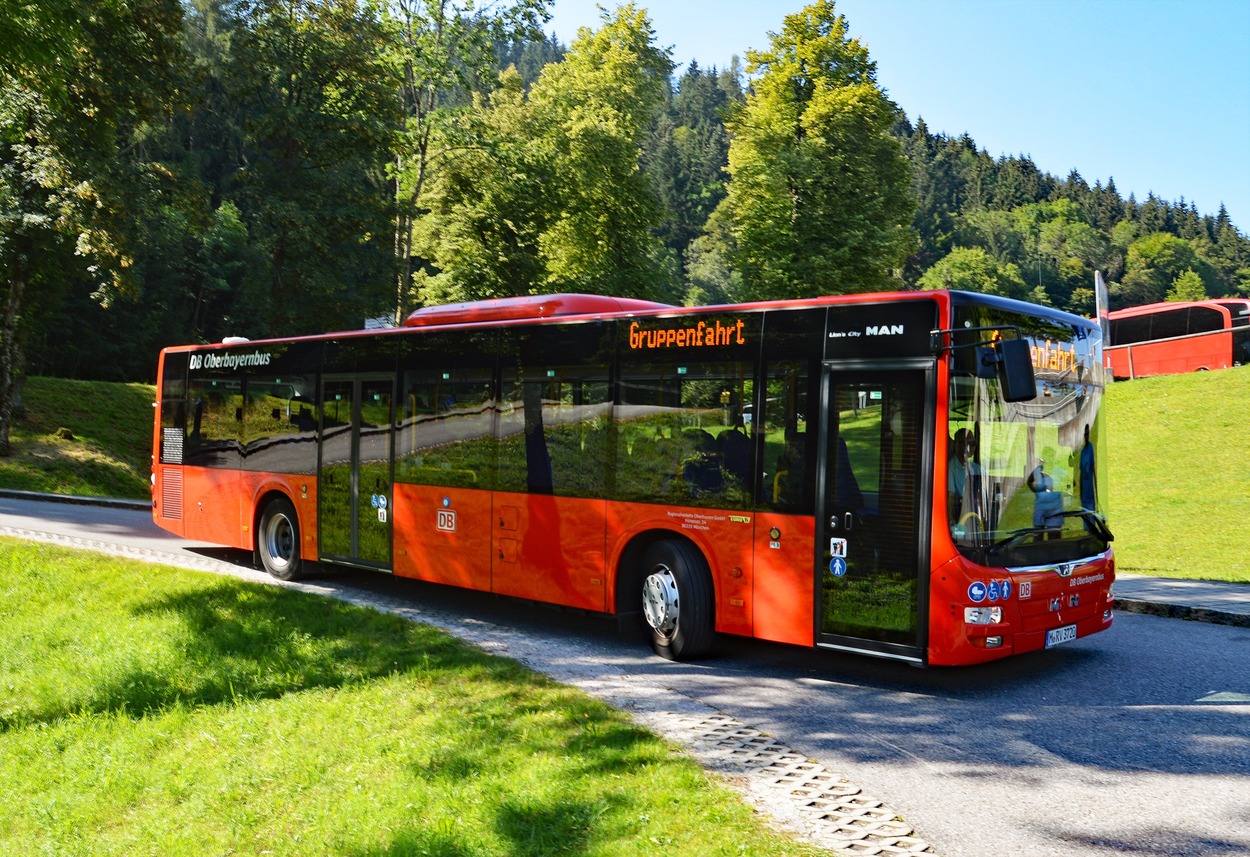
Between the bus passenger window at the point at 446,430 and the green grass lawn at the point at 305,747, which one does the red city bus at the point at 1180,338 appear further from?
the green grass lawn at the point at 305,747

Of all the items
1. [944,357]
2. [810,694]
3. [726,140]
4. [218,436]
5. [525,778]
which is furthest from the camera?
[726,140]

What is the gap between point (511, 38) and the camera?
104ft

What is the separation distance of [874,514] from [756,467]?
3.68ft

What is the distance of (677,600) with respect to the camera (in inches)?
378

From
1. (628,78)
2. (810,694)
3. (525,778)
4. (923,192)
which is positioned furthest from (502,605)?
(923,192)

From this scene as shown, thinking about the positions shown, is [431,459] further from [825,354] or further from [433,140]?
[433,140]

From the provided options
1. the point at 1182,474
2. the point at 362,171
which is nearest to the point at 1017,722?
the point at 1182,474

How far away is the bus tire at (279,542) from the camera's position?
1431cm

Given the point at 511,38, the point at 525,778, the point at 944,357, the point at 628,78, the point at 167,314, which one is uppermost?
the point at 628,78

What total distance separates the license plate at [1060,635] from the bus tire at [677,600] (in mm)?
2685

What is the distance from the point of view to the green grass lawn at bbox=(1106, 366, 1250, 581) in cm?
1812

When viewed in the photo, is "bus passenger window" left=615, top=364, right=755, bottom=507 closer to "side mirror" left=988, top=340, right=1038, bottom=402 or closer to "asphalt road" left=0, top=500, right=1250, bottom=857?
"asphalt road" left=0, top=500, right=1250, bottom=857

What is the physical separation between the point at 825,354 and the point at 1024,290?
126 m

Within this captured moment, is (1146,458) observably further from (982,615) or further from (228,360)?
(228,360)
